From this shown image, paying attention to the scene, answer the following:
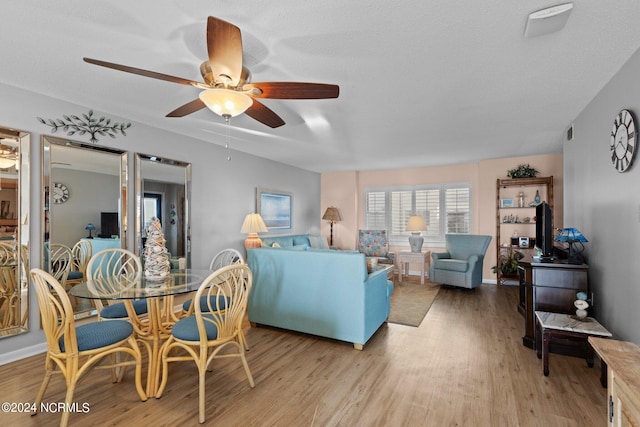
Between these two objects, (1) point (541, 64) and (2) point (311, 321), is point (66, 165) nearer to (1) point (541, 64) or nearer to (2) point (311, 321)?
(2) point (311, 321)

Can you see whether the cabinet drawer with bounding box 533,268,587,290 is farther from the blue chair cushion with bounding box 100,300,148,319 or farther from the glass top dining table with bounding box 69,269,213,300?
the blue chair cushion with bounding box 100,300,148,319

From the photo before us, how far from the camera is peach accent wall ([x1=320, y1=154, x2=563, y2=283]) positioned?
213 inches

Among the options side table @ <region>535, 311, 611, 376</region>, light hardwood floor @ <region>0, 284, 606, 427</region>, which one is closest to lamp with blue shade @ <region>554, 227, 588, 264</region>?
side table @ <region>535, 311, 611, 376</region>

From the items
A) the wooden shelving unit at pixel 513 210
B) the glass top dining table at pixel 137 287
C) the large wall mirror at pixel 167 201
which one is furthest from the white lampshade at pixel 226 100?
the wooden shelving unit at pixel 513 210

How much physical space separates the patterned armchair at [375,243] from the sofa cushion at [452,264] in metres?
1.17

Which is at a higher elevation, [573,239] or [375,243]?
[573,239]

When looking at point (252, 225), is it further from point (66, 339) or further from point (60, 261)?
point (66, 339)

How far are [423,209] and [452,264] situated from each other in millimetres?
1744

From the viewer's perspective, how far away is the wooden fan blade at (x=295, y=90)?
1888 mm

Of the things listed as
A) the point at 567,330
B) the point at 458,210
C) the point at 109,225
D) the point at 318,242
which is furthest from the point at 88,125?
the point at 458,210

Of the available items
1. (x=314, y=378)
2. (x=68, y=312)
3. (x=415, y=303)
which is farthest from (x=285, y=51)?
(x=415, y=303)

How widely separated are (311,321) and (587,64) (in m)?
3.10

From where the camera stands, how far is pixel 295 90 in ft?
6.45

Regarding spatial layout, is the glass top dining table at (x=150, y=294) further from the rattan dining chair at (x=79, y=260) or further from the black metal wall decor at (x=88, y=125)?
the black metal wall decor at (x=88, y=125)
